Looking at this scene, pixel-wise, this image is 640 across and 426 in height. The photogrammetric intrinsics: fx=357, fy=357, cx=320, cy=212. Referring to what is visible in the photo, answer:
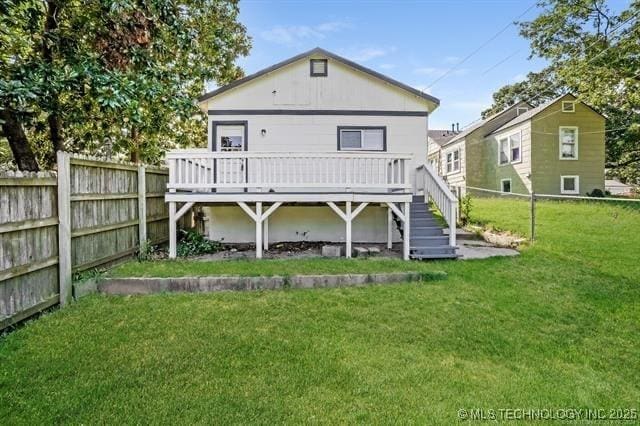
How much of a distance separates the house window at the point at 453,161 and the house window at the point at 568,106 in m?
5.90

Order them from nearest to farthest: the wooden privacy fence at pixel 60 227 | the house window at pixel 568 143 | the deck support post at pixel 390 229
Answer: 1. the wooden privacy fence at pixel 60 227
2. the deck support post at pixel 390 229
3. the house window at pixel 568 143

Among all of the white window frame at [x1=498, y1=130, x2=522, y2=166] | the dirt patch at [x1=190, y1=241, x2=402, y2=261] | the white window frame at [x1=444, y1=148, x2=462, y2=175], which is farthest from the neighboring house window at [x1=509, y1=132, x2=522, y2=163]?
the dirt patch at [x1=190, y1=241, x2=402, y2=261]

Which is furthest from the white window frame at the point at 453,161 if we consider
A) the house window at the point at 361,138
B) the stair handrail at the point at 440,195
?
the house window at the point at 361,138

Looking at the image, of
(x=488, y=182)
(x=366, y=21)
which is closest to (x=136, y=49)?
(x=366, y=21)

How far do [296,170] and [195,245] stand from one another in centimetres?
284

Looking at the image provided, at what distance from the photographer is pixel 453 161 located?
2139cm

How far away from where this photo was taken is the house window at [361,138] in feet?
30.5

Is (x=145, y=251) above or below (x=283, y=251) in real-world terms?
above

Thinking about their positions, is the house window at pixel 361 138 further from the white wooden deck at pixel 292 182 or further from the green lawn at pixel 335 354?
the green lawn at pixel 335 354

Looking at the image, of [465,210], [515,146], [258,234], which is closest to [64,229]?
[258,234]

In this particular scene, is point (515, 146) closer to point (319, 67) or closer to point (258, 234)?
point (319, 67)

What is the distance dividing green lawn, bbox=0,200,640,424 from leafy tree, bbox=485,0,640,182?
36.9 feet

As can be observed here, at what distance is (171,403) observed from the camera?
2.71 m

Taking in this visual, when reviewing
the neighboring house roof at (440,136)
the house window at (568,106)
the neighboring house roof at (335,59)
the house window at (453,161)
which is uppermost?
the neighboring house roof at (440,136)
